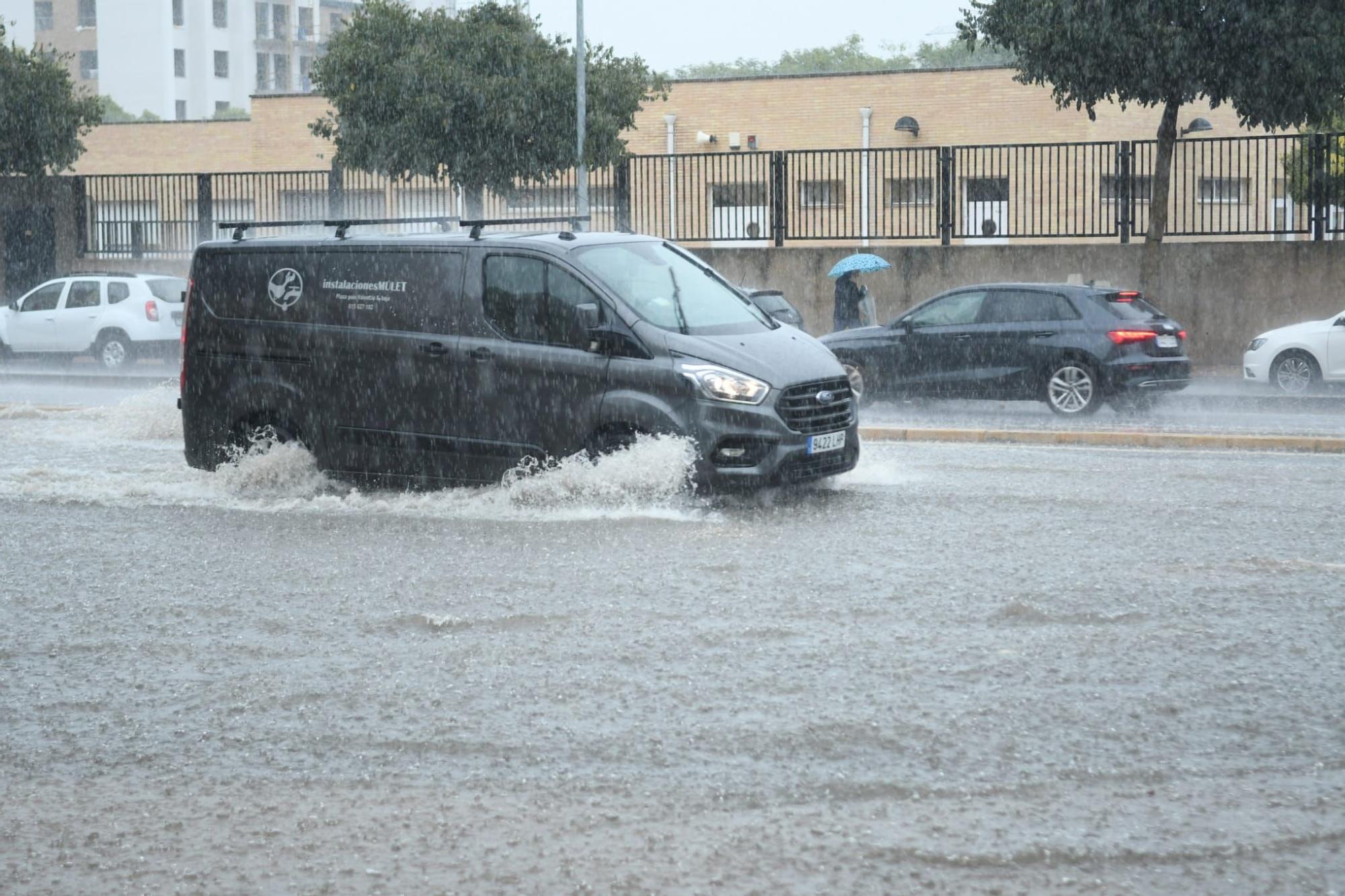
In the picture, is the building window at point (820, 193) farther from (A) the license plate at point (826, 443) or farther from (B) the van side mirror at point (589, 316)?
(B) the van side mirror at point (589, 316)

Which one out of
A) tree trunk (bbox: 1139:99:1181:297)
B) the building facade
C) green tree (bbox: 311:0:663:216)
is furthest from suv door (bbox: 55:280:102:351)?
the building facade

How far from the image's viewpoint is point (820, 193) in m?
26.0

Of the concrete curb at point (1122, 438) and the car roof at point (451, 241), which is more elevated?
the car roof at point (451, 241)

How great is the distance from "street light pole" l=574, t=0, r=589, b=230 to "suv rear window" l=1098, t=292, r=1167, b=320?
12.0 metres

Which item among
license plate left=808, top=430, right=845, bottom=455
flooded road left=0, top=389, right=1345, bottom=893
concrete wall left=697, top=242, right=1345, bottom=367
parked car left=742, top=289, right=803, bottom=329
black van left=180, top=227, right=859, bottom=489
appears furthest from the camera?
concrete wall left=697, top=242, right=1345, bottom=367

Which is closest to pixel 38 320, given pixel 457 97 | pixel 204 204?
pixel 204 204

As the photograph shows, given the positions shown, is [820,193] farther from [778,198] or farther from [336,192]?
[336,192]

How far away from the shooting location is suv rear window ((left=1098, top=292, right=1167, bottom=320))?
56.6 feet

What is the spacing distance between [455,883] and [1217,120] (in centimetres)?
4280

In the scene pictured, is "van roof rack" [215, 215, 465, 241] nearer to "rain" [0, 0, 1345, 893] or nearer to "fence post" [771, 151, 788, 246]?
"rain" [0, 0, 1345, 893]

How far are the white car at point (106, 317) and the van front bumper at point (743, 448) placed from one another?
18.6m

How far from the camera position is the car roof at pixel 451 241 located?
10.5 meters

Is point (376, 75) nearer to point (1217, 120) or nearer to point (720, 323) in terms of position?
point (720, 323)

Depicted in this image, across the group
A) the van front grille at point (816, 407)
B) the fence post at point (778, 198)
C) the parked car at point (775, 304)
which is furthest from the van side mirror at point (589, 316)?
the fence post at point (778, 198)
